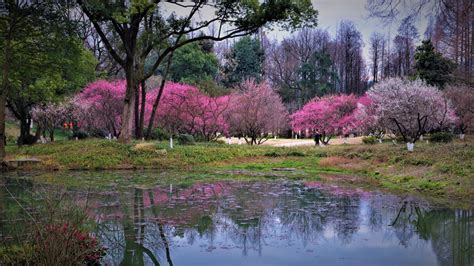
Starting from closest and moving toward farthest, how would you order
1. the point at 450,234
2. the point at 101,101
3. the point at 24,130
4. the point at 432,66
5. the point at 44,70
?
the point at 450,234 → the point at 44,70 → the point at 24,130 → the point at 101,101 → the point at 432,66

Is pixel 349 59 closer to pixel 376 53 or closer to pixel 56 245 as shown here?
pixel 376 53

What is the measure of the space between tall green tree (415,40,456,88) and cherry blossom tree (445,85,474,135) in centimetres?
361

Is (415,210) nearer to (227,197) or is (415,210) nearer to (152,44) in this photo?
(227,197)

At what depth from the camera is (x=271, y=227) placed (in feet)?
30.8

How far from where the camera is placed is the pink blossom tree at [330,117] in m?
33.3

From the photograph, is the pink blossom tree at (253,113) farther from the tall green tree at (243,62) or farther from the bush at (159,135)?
the tall green tree at (243,62)

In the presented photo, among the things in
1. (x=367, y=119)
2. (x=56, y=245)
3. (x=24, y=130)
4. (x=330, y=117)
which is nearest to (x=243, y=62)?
(x=330, y=117)

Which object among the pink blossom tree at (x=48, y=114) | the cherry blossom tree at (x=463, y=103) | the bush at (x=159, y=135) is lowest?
the bush at (x=159, y=135)

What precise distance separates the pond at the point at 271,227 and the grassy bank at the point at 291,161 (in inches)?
100

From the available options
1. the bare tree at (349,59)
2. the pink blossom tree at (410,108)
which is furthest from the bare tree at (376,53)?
the pink blossom tree at (410,108)

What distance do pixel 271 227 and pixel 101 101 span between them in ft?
76.4

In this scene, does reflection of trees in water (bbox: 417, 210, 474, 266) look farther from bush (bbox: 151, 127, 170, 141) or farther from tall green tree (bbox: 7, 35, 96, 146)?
bush (bbox: 151, 127, 170, 141)

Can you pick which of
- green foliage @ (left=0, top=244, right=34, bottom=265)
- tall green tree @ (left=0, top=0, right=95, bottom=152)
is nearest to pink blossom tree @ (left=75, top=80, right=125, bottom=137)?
tall green tree @ (left=0, top=0, right=95, bottom=152)

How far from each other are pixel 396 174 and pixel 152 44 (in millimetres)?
13681
